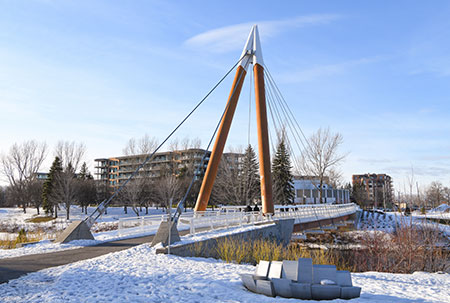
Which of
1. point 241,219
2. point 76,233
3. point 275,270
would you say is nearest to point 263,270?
point 275,270

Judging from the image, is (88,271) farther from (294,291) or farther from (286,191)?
(286,191)

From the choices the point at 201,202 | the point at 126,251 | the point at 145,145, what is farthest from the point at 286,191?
the point at 126,251

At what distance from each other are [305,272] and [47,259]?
8.01m

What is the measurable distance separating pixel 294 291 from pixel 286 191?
1760 inches

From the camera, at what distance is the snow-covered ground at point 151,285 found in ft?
23.6

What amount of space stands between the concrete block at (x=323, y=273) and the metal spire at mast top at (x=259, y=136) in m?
14.4

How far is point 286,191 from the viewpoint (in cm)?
5134

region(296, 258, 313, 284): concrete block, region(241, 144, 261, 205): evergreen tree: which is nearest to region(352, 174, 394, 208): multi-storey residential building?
region(241, 144, 261, 205): evergreen tree

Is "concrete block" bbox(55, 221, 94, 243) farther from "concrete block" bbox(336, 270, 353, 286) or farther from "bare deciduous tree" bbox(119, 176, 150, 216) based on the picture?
"bare deciduous tree" bbox(119, 176, 150, 216)

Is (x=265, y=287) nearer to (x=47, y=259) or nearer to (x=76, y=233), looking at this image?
(x=47, y=259)

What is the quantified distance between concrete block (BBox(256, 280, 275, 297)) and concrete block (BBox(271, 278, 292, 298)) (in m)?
0.12

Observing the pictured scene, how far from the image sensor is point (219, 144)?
22734 mm

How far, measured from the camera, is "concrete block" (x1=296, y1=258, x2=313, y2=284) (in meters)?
7.57

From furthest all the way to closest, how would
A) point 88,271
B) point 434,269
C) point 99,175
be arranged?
point 99,175 < point 434,269 < point 88,271
